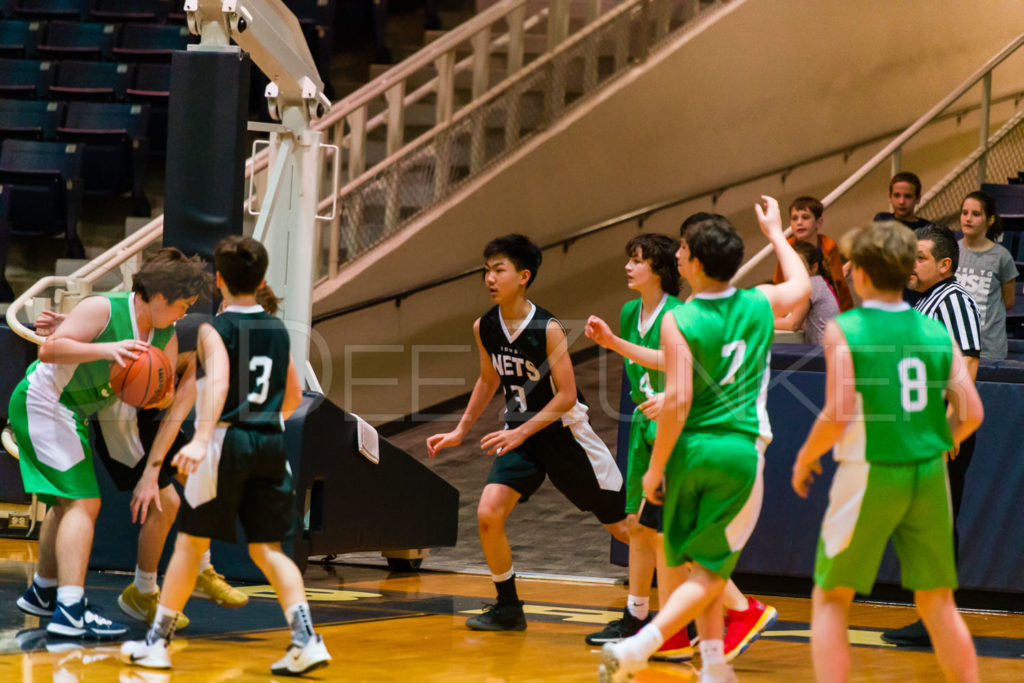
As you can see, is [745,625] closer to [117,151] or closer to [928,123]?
[928,123]

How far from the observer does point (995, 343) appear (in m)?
7.27

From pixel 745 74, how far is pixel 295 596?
31.0 feet

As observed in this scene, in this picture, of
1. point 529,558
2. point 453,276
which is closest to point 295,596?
point 529,558

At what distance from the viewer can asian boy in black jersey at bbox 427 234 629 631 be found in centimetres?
562

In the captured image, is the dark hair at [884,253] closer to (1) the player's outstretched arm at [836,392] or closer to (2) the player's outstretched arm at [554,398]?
(1) the player's outstretched arm at [836,392]

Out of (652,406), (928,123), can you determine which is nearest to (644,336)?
(652,406)

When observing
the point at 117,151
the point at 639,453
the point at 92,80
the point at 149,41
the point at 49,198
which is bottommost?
the point at 639,453

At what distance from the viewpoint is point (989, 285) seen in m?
7.48

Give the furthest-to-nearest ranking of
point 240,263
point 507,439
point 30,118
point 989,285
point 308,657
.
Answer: point 30,118 → point 989,285 → point 507,439 → point 240,263 → point 308,657

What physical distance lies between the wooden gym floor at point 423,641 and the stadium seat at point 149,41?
20.1 ft

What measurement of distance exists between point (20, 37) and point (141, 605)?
876cm

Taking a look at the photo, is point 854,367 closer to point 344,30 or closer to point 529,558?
point 529,558

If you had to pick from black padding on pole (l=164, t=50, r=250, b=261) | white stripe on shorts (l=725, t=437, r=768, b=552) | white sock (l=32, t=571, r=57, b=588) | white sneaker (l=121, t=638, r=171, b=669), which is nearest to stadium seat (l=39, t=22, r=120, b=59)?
black padding on pole (l=164, t=50, r=250, b=261)

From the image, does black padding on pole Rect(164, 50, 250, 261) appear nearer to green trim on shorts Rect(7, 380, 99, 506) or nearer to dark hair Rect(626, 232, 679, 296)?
Result: green trim on shorts Rect(7, 380, 99, 506)
